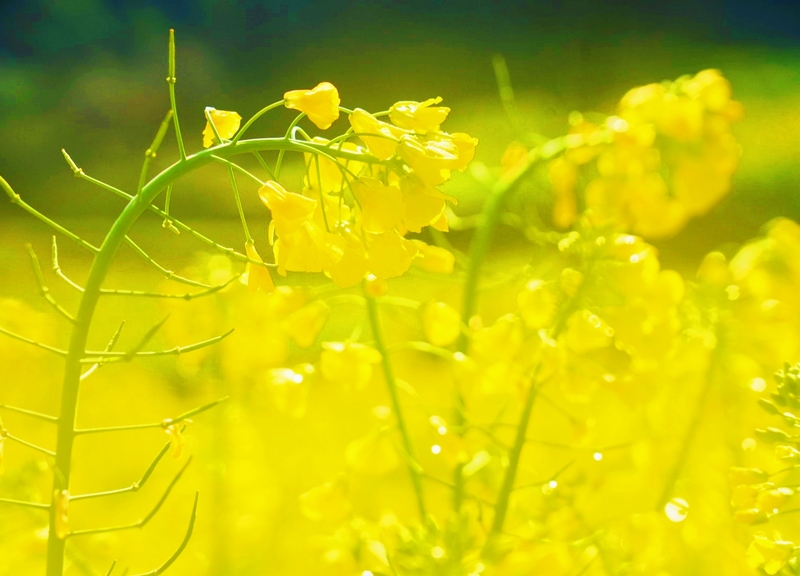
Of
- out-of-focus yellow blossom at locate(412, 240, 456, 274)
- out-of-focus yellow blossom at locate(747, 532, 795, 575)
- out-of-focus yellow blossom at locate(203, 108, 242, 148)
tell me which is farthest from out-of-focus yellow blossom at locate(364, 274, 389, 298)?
out-of-focus yellow blossom at locate(747, 532, 795, 575)

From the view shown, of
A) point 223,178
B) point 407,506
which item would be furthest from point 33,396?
point 407,506

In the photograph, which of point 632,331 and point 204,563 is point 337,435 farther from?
point 632,331

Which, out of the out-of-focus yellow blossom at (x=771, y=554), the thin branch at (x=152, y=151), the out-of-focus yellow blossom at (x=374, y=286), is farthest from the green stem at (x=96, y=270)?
the out-of-focus yellow blossom at (x=771, y=554)

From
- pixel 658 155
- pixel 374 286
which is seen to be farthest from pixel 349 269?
pixel 658 155

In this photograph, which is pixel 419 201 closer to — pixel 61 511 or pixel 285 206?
pixel 285 206

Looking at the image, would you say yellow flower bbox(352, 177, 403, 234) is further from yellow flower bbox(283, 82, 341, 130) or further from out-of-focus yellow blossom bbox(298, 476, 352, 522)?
out-of-focus yellow blossom bbox(298, 476, 352, 522)
